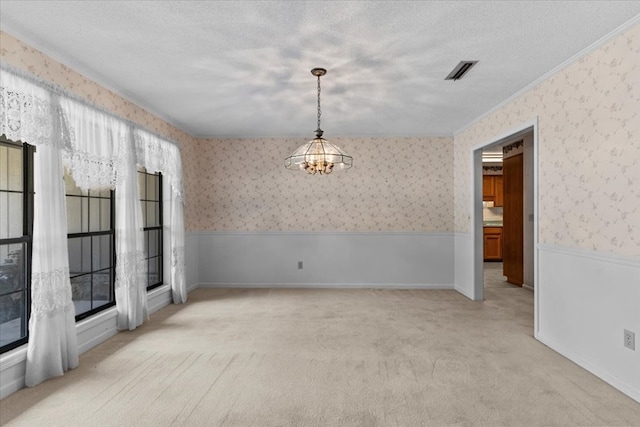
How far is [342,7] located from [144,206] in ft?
13.2

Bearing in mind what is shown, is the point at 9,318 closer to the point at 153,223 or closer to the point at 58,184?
the point at 153,223

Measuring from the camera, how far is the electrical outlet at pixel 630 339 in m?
2.66

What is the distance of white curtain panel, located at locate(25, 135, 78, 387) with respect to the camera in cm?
283

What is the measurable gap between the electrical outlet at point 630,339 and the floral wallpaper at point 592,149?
22.7 inches

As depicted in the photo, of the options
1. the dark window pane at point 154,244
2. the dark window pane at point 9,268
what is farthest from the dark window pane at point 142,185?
the dark window pane at point 9,268

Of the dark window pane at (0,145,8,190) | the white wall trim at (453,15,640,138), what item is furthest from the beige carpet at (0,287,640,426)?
the white wall trim at (453,15,640,138)

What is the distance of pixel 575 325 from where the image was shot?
328cm

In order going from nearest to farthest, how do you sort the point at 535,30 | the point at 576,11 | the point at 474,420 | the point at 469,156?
1. the point at 474,420
2. the point at 576,11
3. the point at 535,30
4. the point at 469,156

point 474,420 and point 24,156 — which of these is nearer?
point 474,420

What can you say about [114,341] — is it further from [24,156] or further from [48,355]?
[24,156]

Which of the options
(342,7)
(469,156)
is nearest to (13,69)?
(342,7)

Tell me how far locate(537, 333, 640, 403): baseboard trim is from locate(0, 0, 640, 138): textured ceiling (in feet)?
8.58

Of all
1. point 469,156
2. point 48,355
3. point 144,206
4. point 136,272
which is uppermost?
point 469,156

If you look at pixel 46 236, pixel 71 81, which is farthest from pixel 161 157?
pixel 46 236
